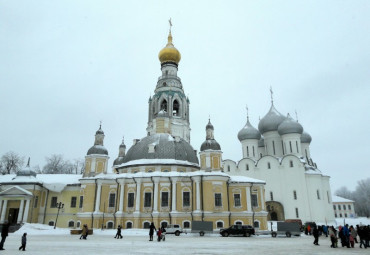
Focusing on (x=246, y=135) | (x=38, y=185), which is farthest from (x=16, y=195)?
(x=246, y=135)

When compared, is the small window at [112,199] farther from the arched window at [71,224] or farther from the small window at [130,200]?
the arched window at [71,224]

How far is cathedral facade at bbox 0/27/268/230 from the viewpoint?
35531 mm

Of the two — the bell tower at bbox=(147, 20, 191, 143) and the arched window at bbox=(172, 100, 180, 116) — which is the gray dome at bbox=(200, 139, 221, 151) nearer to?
the bell tower at bbox=(147, 20, 191, 143)

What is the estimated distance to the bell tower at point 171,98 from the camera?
57.8 m

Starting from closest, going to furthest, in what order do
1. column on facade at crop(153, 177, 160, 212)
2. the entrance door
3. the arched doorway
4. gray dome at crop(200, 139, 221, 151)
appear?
column on facade at crop(153, 177, 160, 212) → gray dome at crop(200, 139, 221, 151) → the entrance door → the arched doorway

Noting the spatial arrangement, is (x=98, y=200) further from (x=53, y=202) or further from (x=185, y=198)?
(x=185, y=198)

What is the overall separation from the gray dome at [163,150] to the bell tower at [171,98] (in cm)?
1264

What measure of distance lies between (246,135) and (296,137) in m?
8.42

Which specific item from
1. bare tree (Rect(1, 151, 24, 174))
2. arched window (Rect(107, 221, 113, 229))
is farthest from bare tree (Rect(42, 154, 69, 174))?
arched window (Rect(107, 221, 113, 229))

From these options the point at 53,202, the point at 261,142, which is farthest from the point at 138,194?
the point at 261,142

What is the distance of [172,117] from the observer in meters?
57.9

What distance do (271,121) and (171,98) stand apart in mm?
19157

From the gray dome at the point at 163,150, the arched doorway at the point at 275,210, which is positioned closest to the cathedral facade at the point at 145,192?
the gray dome at the point at 163,150

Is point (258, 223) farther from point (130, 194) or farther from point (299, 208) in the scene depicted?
point (130, 194)
